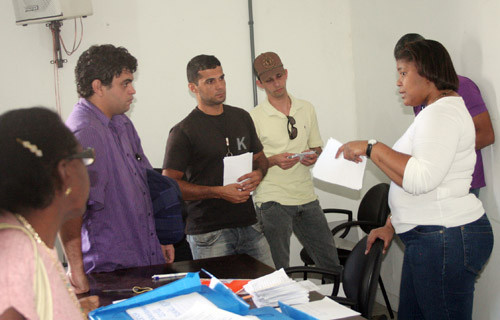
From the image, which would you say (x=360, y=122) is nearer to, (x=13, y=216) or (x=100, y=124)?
(x=100, y=124)

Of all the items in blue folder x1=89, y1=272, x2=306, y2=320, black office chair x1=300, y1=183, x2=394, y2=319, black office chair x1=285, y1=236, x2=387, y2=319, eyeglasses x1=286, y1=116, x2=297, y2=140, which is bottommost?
black office chair x1=300, y1=183, x2=394, y2=319

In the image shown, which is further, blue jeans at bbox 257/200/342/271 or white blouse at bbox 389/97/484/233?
blue jeans at bbox 257/200/342/271

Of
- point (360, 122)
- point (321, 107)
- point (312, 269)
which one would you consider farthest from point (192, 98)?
point (312, 269)

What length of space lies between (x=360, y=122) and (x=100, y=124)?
9.89 feet

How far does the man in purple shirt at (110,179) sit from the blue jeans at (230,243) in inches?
19.4

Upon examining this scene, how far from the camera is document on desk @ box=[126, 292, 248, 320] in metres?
1.45

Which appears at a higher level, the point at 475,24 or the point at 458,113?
the point at 475,24

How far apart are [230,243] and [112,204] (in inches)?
37.1

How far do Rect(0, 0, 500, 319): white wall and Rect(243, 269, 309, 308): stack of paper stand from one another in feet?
7.50

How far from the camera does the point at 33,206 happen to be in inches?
42.0

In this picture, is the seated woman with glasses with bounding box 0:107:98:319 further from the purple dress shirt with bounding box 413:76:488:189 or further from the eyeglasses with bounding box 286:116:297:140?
the eyeglasses with bounding box 286:116:297:140

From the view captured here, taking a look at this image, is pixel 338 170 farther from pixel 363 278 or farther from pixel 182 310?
pixel 182 310

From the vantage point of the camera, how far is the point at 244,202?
10.1 feet

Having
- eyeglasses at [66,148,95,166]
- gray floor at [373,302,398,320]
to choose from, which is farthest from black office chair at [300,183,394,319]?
eyeglasses at [66,148,95,166]
